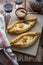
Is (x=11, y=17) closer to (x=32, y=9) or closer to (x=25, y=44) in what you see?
(x=32, y=9)

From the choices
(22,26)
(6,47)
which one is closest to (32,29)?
(22,26)

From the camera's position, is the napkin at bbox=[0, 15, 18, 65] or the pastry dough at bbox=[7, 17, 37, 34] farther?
the pastry dough at bbox=[7, 17, 37, 34]

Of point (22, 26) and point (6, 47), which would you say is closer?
point (6, 47)

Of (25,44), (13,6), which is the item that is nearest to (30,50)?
(25,44)

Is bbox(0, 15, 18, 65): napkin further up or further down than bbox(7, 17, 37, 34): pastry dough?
further down

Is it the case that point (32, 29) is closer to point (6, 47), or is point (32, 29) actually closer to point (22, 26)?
point (22, 26)
